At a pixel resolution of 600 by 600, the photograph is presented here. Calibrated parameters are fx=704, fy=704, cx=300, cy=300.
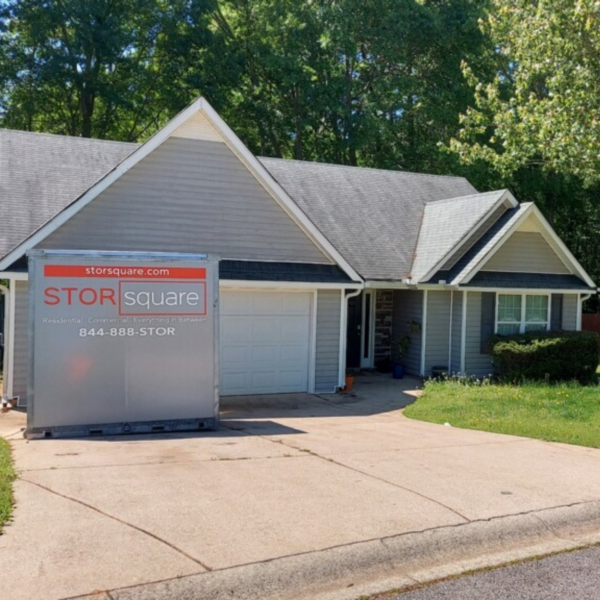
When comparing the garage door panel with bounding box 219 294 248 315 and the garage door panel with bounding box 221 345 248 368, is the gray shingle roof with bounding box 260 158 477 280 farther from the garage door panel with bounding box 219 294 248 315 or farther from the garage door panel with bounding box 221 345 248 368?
the garage door panel with bounding box 221 345 248 368

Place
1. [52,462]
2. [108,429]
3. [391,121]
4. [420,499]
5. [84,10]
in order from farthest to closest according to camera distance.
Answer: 1. [391,121]
2. [84,10]
3. [108,429]
4. [52,462]
5. [420,499]

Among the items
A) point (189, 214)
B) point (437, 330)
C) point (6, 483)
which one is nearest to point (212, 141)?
point (189, 214)

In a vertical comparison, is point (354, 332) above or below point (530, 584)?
above

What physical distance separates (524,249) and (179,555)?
15.1m

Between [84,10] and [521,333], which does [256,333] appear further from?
[84,10]

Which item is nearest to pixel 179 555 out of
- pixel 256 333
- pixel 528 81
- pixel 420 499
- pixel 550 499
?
pixel 420 499

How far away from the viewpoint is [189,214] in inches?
559

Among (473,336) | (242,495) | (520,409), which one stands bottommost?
(520,409)

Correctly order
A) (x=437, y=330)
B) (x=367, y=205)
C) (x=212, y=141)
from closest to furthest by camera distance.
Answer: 1. (x=212, y=141)
2. (x=437, y=330)
3. (x=367, y=205)

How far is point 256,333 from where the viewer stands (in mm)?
14703

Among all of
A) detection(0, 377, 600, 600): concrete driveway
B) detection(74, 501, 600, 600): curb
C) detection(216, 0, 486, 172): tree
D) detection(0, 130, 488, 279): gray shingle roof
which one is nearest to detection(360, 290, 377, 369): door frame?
detection(0, 130, 488, 279): gray shingle roof

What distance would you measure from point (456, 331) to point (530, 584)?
1291 centimetres

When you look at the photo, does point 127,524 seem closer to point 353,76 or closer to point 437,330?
point 437,330

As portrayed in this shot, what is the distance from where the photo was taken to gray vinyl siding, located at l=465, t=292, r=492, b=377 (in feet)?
57.8
